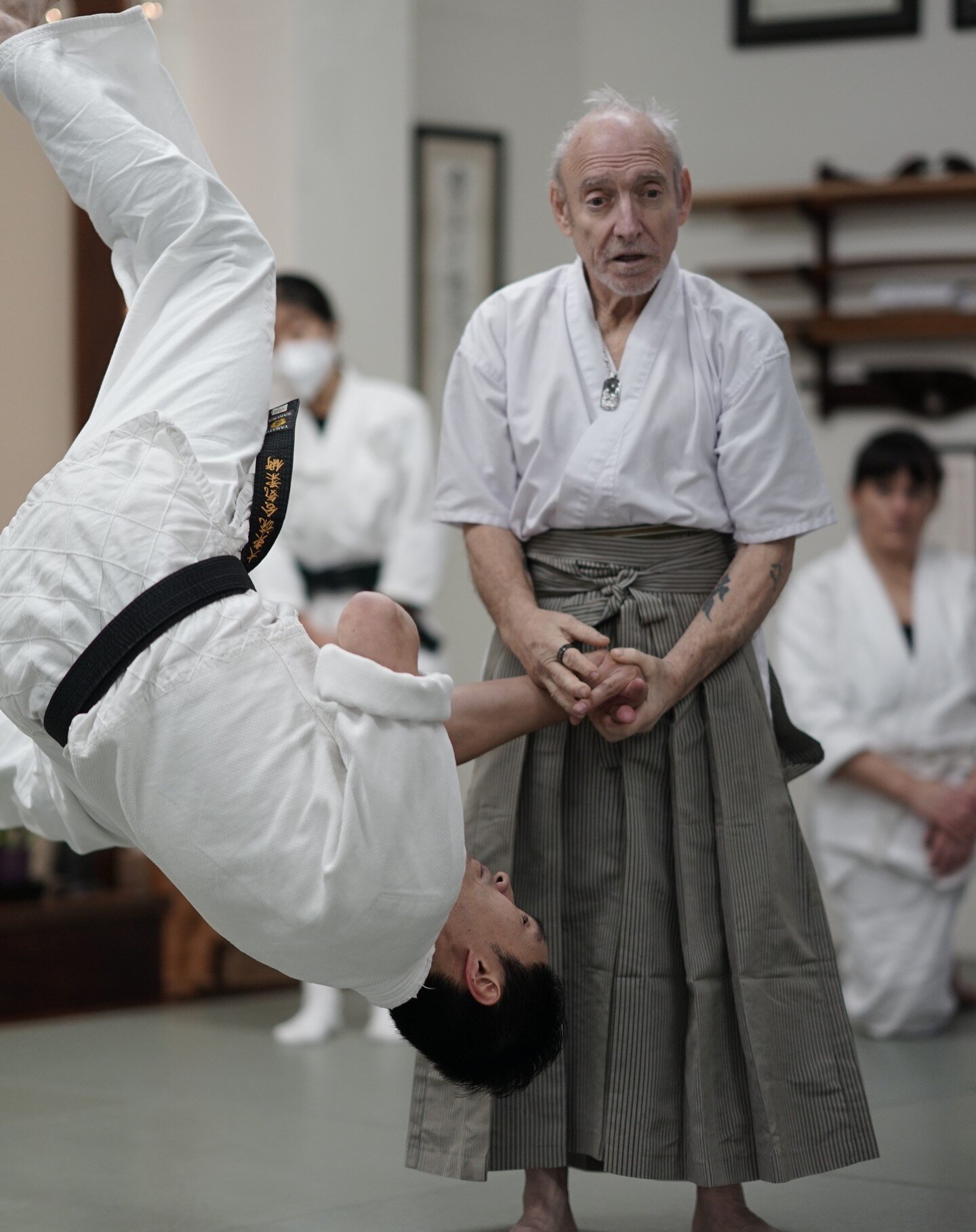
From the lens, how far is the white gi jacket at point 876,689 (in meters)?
4.18

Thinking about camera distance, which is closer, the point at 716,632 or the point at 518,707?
the point at 518,707

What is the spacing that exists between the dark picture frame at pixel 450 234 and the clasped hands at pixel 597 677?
3.10m

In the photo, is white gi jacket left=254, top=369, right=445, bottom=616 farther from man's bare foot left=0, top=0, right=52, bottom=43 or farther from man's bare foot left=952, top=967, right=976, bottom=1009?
man's bare foot left=0, top=0, right=52, bottom=43

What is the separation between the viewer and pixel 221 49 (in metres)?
4.78

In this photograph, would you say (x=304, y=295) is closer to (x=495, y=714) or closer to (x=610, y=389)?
(x=610, y=389)

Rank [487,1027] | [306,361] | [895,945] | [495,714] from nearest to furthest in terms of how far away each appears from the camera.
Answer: [487,1027] → [495,714] → [895,945] → [306,361]

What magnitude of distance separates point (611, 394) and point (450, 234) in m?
3.08

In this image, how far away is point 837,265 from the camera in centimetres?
498

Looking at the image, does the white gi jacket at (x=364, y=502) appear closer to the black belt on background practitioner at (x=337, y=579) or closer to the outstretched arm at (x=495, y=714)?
the black belt on background practitioner at (x=337, y=579)

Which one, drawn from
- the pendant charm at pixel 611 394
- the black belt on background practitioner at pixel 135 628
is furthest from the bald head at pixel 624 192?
the black belt on background practitioner at pixel 135 628

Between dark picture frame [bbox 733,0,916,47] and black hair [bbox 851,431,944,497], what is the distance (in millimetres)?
1433

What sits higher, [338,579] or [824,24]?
[824,24]

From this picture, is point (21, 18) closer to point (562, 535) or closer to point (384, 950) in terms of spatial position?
point (562, 535)

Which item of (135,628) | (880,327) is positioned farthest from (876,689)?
(135,628)
